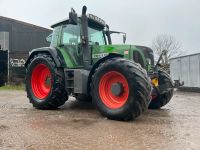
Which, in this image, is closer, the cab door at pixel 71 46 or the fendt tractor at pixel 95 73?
the fendt tractor at pixel 95 73

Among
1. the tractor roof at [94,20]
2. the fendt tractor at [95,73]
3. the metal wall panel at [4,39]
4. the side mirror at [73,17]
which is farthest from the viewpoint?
the metal wall panel at [4,39]

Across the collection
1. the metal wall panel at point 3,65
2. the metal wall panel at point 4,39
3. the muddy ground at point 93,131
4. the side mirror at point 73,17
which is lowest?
the muddy ground at point 93,131

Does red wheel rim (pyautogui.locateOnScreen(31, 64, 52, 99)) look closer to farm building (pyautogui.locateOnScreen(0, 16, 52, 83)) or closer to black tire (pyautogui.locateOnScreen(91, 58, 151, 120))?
black tire (pyautogui.locateOnScreen(91, 58, 151, 120))

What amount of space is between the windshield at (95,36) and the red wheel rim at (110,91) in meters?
1.45

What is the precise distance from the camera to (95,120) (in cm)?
558

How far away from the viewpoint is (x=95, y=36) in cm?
750

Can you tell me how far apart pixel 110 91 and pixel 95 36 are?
6.33 ft

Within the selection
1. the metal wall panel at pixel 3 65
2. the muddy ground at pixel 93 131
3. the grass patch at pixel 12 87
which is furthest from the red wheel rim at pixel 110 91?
the grass patch at pixel 12 87

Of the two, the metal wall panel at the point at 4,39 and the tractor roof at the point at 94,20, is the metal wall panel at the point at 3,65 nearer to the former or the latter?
the tractor roof at the point at 94,20

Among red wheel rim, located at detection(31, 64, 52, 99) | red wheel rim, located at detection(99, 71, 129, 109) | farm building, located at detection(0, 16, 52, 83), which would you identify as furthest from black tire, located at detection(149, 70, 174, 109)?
farm building, located at detection(0, 16, 52, 83)

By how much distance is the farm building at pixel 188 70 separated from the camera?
15.4m

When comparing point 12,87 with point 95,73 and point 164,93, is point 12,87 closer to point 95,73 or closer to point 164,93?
point 164,93

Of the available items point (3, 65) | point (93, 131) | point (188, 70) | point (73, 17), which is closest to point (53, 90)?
point (73, 17)

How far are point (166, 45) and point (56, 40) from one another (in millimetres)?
38916
